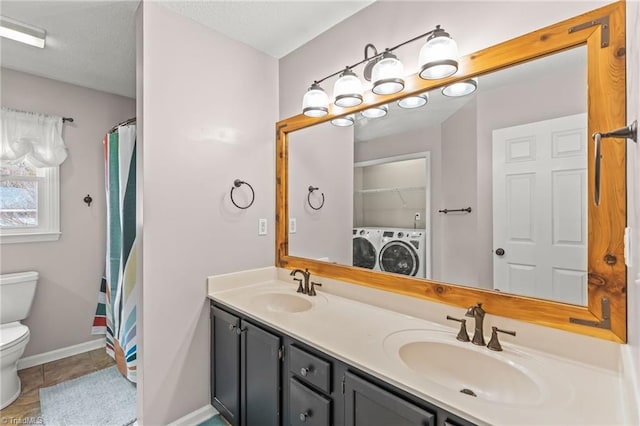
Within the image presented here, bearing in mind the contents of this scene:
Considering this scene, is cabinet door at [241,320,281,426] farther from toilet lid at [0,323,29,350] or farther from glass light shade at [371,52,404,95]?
toilet lid at [0,323,29,350]

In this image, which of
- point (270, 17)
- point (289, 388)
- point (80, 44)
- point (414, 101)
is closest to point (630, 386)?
point (289, 388)

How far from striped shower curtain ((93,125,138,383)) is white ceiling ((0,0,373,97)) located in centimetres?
56

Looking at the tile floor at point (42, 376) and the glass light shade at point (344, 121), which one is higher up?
the glass light shade at point (344, 121)

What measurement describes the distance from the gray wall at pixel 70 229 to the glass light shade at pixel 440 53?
2973 mm

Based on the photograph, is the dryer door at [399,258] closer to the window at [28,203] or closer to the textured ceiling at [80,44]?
the textured ceiling at [80,44]

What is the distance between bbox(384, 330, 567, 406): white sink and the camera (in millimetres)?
958

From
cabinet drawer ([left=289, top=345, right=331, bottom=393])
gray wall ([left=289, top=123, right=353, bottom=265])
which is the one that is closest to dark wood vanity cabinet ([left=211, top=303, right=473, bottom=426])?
cabinet drawer ([left=289, top=345, right=331, bottom=393])

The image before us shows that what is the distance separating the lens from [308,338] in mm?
1215

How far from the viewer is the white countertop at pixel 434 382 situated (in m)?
0.77

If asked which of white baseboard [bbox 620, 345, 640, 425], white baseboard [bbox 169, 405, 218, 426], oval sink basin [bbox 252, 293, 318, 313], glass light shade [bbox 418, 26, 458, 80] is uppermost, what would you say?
glass light shade [bbox 418, 26, 458, 80]

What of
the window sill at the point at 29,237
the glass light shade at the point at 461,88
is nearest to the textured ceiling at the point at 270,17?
the glass light shade at the point at 461,88

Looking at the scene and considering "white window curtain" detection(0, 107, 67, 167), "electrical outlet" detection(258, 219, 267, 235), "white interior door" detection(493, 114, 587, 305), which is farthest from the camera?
"white window curtain" detection(0, 107, 67, 167)

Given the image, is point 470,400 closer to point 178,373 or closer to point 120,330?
point 178,373

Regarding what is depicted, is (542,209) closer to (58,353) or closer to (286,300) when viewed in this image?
(286,300)
